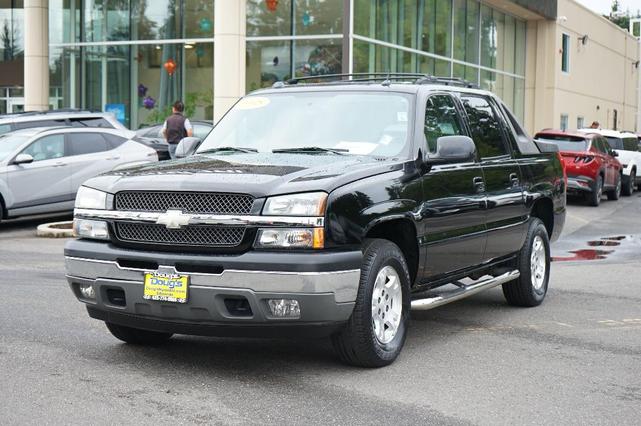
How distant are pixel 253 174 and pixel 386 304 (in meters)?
1.25

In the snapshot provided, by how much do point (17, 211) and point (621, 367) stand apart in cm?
1140

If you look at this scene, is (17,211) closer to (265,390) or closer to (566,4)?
(265,390)

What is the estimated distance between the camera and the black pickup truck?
228 inches

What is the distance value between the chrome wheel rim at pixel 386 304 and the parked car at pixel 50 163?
9.17 metres

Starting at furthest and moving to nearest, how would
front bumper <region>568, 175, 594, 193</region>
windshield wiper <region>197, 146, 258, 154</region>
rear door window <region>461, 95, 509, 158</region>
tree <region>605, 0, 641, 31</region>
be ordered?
tree <region>605, 0, 641, 31</region> < front bumper <region>568, 175, 594, 193</region> < rear door window <region>461, 95, 509, 158</region> < windshield wiper <region>197, 146, 258, 154</region>

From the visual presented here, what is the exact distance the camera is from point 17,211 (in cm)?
1570

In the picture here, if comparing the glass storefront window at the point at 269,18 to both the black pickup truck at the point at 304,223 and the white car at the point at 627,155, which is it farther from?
the black pickup truck at the point at 304,223

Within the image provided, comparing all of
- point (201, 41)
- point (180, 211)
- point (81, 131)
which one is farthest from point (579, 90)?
point (180, 211)

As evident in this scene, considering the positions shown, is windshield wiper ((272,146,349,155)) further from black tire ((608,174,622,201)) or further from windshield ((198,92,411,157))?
black tire ((608,174,622,201))

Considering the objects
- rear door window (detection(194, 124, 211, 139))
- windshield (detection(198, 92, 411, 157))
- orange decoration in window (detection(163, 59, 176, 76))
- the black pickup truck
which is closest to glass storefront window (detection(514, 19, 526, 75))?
orange decoration in window (detection(163, 59, 176, 76))

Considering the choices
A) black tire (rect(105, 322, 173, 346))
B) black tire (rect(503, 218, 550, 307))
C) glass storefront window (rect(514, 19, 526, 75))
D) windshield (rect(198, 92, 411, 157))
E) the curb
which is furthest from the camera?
glass storefront window (rect(514, 19, 526, 75))

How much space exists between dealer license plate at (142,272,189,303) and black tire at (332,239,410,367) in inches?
40.0

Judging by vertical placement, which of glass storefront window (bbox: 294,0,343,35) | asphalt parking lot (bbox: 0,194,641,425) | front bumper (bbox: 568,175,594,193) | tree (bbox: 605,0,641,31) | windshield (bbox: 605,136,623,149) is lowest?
asphalt parking lot (bbox: 0,194,641,425)

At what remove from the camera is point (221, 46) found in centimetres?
2497
